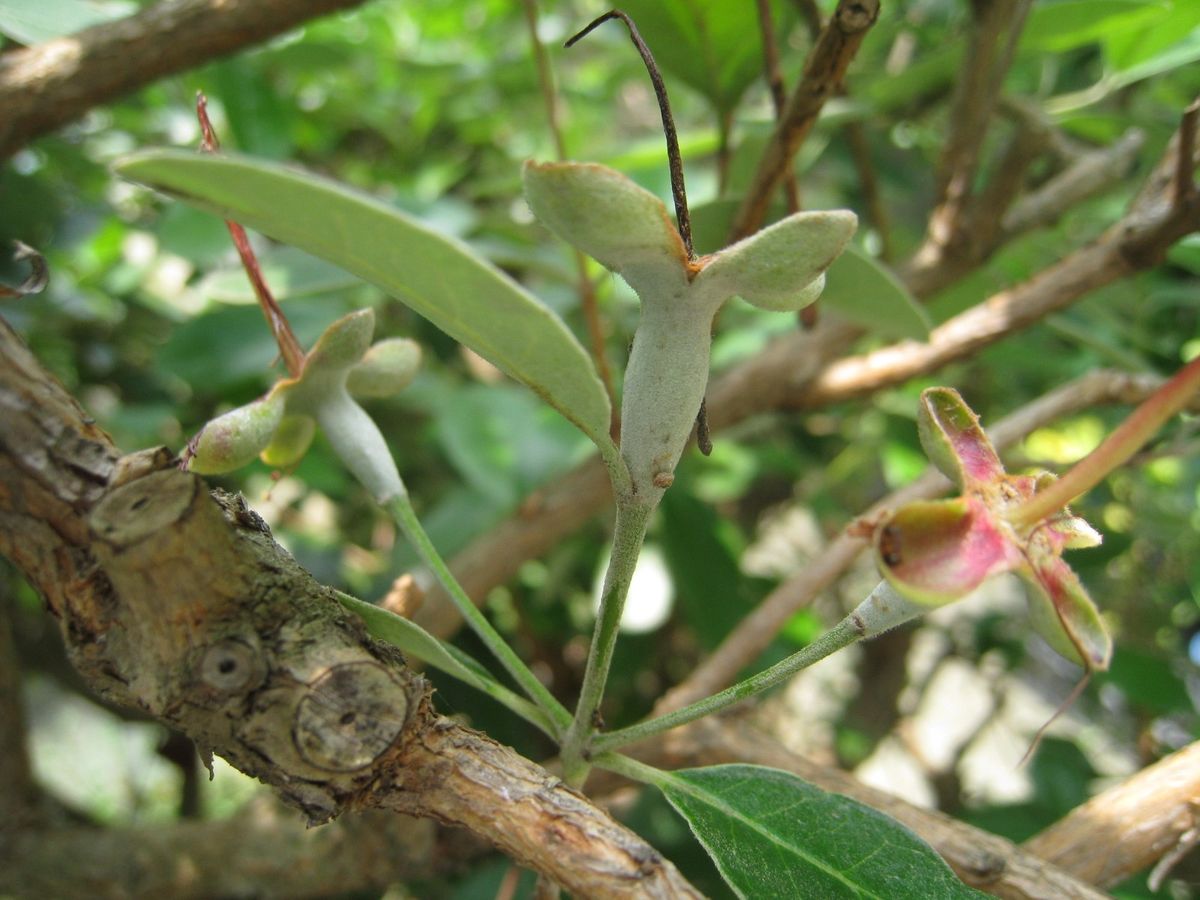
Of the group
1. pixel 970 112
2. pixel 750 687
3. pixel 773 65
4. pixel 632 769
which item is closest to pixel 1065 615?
pixel 750 687

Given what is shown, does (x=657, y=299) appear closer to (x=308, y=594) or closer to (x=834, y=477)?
(x=308, y=594)

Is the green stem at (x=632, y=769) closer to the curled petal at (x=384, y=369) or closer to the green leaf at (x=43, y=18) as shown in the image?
the curled petal at (x=384, y=369)

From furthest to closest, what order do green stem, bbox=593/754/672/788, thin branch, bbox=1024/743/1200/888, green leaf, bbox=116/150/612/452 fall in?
thin branch, bbox=1024/743/1200/888
green stem, bbox=593/754/672/788
green leaf, bbox=116/150/612/452

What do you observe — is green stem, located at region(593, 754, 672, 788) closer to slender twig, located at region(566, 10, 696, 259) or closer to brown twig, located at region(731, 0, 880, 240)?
slender twig, located at region(566, 10, 696, 259)

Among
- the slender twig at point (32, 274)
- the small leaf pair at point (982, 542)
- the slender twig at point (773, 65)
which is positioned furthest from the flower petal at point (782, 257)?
the slender twig at point (773, 65)

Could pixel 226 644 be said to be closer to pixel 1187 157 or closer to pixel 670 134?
pixel 670 134

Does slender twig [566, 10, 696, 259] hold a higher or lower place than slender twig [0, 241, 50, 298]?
higher

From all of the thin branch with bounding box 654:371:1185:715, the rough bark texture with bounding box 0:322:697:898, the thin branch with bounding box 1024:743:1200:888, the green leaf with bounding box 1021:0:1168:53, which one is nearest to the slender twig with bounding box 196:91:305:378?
the rough bark texture with bounding box 0:322:697:898
